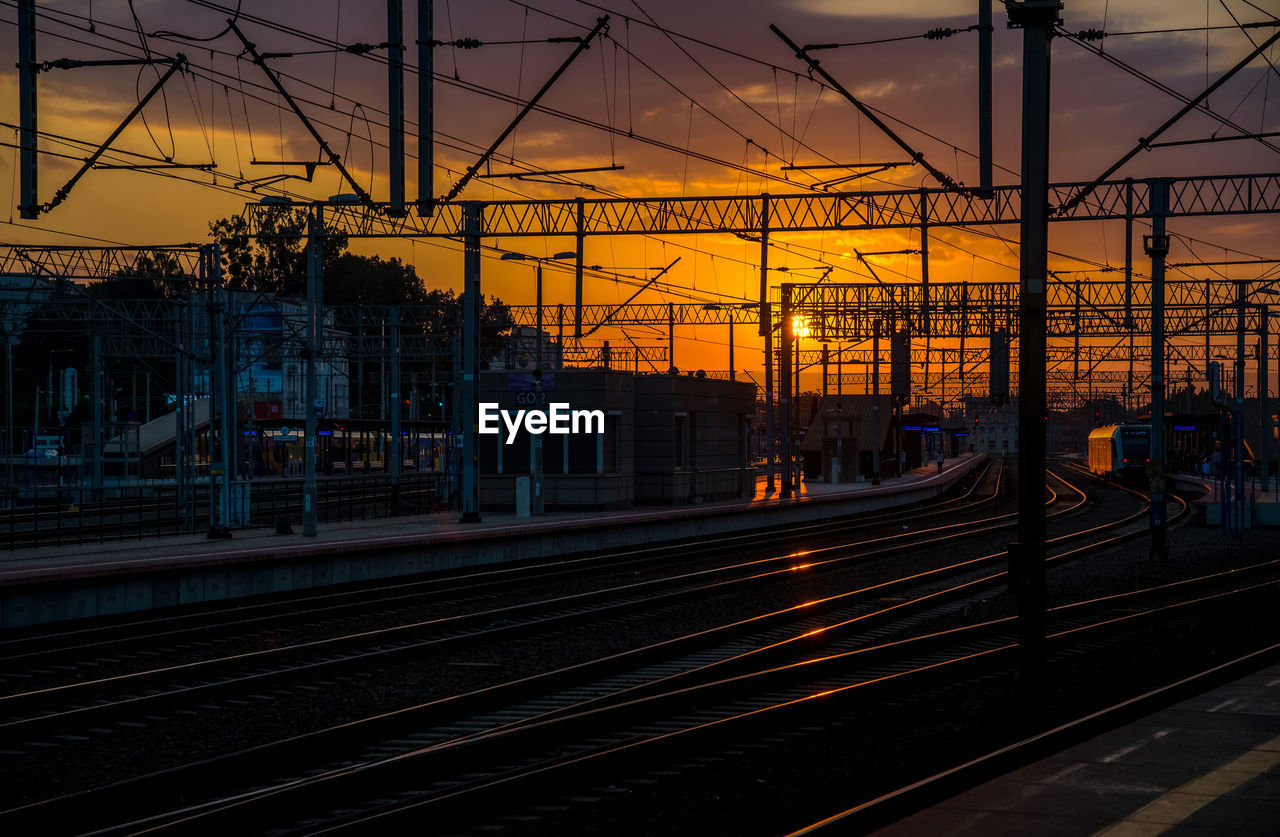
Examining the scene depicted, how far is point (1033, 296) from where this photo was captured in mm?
12289

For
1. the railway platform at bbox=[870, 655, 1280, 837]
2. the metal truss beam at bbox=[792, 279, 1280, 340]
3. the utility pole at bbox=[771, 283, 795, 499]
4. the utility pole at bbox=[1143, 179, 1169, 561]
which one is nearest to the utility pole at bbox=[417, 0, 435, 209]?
the utility pole at bbox=[1143, 179, 1169, 561]

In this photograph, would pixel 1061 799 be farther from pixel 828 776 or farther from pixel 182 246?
pixel 182 246

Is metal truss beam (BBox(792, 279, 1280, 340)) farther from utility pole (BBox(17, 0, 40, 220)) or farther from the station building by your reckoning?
utility pole (BBox(17, 0, 40, 220))

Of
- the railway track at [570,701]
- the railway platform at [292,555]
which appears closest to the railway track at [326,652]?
the railway track at [570,701]

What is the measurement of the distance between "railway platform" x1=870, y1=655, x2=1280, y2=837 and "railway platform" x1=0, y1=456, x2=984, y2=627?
49.3 ft

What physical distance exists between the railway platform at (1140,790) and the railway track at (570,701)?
2805 mm

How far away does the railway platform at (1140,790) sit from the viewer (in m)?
7.24

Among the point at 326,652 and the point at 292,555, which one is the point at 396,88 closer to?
the point at 292,555

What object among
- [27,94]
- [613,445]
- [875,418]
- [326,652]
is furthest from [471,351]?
[875,418]

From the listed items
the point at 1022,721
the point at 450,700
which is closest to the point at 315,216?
the point at 450,700

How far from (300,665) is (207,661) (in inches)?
38.1

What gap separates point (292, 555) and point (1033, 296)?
1531 cm

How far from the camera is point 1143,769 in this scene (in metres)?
8.71

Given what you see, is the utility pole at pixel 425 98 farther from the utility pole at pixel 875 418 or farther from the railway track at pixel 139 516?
the utility pole at pixel 875 418
